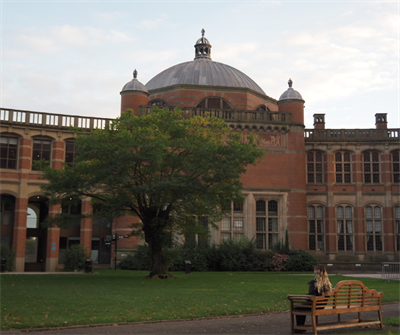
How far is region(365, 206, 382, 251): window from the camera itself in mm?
43406

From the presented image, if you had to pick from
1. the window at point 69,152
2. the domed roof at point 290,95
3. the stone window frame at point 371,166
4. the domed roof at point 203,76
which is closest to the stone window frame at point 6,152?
the window at point 69,152

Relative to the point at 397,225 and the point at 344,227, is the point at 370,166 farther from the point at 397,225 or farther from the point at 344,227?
the point at 344,227

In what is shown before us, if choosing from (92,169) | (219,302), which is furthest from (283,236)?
(219,302)

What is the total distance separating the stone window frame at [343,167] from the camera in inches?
1746

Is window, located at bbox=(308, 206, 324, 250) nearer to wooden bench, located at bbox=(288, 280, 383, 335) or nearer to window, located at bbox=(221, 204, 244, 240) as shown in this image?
window, located at bbox=(221, 204, 244, 240)

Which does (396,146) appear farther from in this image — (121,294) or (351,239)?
(121,294)

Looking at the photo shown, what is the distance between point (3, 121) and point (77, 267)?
12394 mm

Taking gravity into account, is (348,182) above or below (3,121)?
below

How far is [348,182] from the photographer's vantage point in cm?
4434

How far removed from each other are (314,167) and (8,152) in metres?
25.2

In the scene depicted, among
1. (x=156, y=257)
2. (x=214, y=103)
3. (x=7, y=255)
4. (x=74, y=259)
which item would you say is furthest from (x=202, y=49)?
(x=156, y=257)

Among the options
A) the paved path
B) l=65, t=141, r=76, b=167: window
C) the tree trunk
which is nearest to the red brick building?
l=65, t=141, r=76, b=167: window

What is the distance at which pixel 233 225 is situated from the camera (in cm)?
4075

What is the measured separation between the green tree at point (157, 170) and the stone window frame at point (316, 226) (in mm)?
18115
